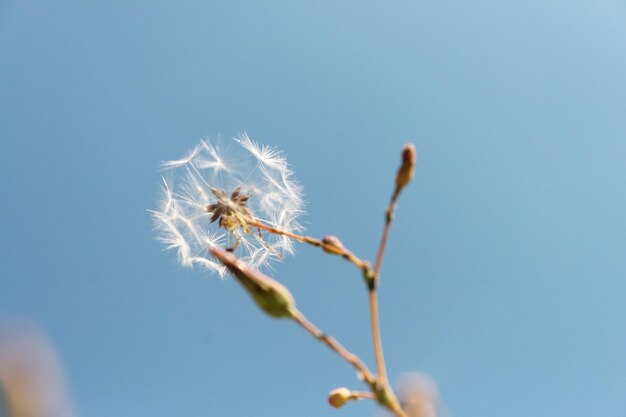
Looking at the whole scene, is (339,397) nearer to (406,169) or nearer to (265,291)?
(265,291)

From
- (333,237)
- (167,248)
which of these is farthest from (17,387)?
(167,248)

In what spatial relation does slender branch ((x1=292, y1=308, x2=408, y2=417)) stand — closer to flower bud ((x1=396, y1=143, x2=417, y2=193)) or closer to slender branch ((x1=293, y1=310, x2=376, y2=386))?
slender branch ((x1=293, y1=310, x2=376, y2=386))

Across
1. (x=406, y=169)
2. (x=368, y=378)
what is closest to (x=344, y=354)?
(x=368, y=378)

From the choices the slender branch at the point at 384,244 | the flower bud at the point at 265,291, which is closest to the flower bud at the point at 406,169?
the slender branch at the point at 384,244

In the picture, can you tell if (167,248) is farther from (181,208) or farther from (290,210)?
(290,210)

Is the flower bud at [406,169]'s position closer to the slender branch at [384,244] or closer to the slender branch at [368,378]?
the slender branch at [384,244]

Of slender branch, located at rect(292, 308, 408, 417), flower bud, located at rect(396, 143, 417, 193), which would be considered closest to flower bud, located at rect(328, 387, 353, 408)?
slender branch, located at rect(292, 308, 408, 417)
